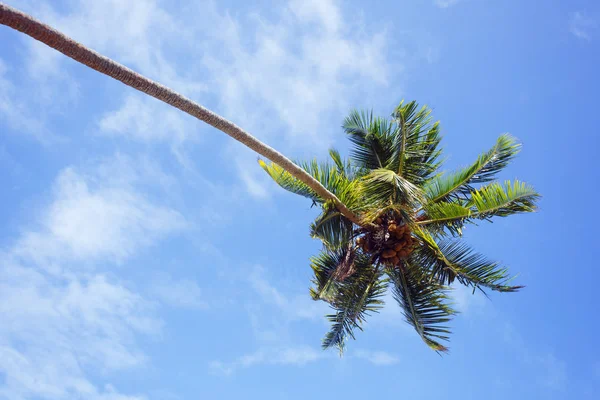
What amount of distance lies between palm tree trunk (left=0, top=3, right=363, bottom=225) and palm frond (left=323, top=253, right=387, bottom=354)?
3.70 m

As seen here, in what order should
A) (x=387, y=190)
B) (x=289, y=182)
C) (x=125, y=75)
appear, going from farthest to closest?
(x=289, y=182) < (x=387, y=190) < (x=125, y=75)

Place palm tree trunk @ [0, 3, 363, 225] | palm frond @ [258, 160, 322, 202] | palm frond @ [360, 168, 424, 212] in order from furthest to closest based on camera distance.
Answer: palm frond @ [258, 160, 322, 202]
palm frond @ [360, 168, 424, 212]
palm tree trunk @ [0, 3, 363, 225]

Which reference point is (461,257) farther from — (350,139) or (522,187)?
(350,139)

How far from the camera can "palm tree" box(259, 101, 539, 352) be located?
425 inches

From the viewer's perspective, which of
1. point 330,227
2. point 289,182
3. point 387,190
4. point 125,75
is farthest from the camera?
point 289,182

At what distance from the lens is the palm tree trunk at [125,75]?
5.98 meters

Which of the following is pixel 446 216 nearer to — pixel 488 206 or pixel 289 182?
pixel 488 206

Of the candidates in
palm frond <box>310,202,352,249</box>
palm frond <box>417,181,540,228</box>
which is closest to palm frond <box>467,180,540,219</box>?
palm frond <box>417,181,540,228</box>

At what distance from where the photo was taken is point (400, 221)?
11492 mm

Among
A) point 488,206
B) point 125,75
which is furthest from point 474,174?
point 125,75

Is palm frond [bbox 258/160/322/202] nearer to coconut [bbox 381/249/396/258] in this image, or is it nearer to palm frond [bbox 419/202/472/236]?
coconut [bbox 381/249/396/258]

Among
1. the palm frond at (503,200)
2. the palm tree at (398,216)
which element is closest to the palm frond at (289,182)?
the palm tree at (398,216)

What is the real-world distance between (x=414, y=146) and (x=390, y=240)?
1.91 metres

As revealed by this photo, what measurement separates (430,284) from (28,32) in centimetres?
861
